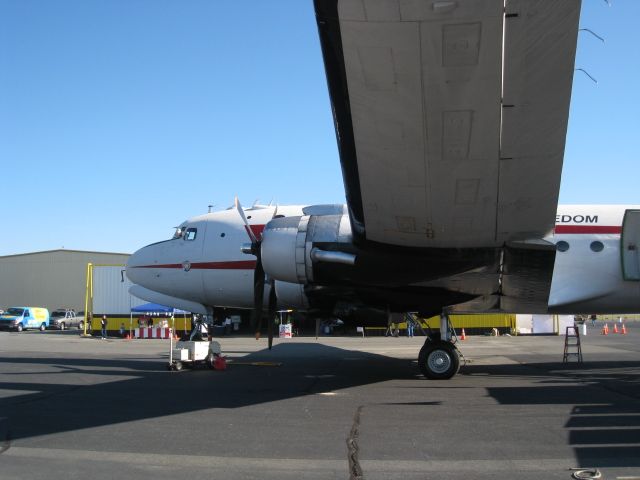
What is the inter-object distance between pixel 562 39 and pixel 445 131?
5.89ft

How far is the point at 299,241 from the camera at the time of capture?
12836mm

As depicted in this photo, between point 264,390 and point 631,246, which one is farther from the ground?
point 631,246

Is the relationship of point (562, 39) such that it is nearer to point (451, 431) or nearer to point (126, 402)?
point (451, 431)

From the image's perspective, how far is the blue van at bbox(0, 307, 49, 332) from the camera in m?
51.0

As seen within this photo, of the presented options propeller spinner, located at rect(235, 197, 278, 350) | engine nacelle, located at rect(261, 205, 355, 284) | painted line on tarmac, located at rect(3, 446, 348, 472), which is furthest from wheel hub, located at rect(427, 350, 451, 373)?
painted line on tarmac, located at rect(3, 446, 348, 472)

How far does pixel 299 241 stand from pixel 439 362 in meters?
4.47

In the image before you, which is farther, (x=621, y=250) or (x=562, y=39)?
(x=621, y=250)

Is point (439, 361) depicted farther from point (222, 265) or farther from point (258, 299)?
point (222, 265)

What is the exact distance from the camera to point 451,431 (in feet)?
26.0

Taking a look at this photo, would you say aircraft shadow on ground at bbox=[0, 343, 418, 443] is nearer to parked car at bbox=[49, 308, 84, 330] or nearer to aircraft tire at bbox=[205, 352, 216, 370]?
aircraft tire at bbox=[205, 352, 216, 370]

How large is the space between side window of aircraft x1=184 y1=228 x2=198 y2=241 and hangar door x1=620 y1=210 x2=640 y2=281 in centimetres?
1164

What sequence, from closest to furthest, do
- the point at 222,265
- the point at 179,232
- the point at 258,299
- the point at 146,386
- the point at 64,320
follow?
the point at 146,386 < the point at 258,299 < the point at 222,265 < the point at 179,232 < the point at 64,320

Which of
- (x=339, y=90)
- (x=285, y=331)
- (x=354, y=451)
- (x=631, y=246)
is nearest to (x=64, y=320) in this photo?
(x=285, y=331)

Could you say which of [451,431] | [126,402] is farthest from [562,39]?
[126,402]
